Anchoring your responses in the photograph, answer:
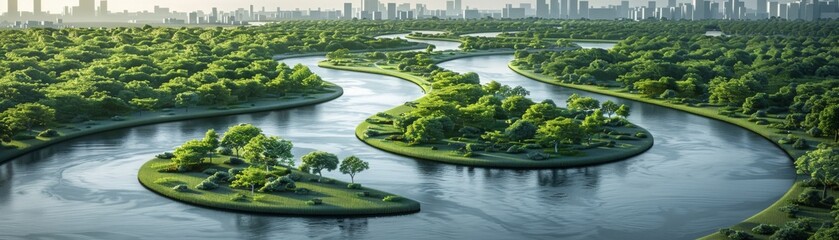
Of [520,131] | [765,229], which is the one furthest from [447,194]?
→ [765,229]

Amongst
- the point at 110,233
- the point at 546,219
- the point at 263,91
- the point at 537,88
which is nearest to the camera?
the point at 110,233

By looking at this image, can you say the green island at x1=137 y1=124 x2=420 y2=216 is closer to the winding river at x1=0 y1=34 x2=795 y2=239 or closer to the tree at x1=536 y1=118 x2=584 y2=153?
the winding river at x1=0 y1=34 x2=795 y2=239

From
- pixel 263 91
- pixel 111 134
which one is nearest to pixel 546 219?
pixel 111 134

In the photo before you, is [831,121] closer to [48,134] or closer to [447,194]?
[447,194]

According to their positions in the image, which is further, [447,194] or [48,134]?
[48,134]

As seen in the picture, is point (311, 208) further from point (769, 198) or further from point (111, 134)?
point (111, 134)
